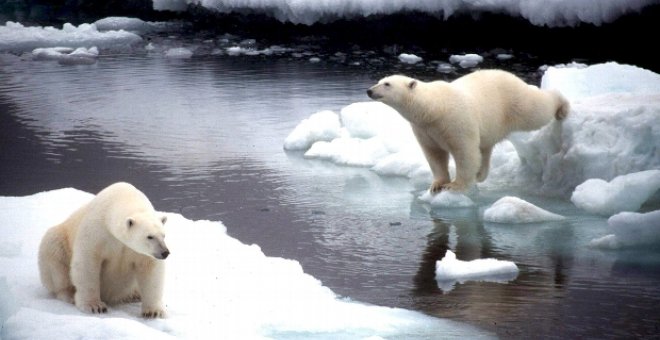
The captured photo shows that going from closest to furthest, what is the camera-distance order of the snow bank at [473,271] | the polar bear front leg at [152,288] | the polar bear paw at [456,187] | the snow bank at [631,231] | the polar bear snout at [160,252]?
the polar bear snout at [160,252] < the polar bear front leg at [152,288] < the snow bank at [473,271] < the snow bank at [631,231] < the polar bear paw at [456,187]

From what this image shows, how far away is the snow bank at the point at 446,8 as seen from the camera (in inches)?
522

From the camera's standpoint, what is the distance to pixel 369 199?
261 inches

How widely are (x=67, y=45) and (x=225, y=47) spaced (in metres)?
2.70

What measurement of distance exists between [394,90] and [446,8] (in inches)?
351

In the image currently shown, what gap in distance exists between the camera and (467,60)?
13.9 m

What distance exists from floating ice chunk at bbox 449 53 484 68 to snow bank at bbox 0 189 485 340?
29.4 ft

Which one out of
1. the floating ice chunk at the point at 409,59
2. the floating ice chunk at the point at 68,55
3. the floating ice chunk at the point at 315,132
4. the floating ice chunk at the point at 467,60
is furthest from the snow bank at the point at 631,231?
the floating ice chunk at the point at 68,55

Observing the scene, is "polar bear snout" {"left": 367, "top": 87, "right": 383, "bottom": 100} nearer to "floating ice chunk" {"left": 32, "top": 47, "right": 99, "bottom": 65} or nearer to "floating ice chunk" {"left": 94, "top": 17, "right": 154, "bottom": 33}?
"floating ice chunk" {"left": 32, "top": 47, "right": 99, "bottom": 65}

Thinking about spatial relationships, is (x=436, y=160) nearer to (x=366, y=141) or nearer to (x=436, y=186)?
(x=436, y=186)

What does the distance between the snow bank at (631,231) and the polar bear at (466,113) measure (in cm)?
115

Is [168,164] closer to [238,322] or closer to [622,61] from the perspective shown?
[238,322]

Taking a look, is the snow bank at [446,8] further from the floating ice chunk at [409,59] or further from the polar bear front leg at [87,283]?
the polar bear front leg at [87,283]

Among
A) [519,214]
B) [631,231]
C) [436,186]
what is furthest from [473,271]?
[436,186]

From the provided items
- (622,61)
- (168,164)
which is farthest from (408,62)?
(168,164)
